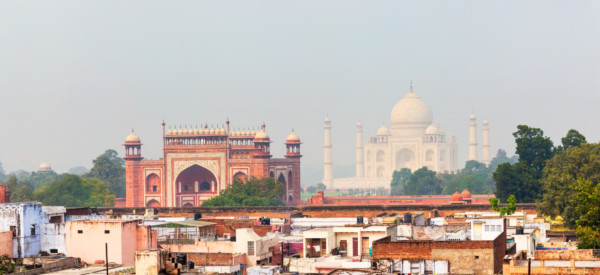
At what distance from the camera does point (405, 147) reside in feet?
438

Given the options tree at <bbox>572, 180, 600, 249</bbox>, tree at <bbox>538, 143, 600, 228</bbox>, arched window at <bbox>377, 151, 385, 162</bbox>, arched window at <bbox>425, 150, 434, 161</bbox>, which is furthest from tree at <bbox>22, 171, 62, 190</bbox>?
tree at <bbox>572, 180, 600, 249</bbox>

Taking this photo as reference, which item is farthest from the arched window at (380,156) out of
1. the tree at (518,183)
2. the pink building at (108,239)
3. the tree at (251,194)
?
the pink building at (108,239)

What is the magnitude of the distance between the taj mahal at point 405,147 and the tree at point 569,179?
267 feet

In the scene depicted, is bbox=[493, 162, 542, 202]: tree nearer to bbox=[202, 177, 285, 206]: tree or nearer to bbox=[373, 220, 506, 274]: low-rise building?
bbox=[202, 177, 285, 206]: tree

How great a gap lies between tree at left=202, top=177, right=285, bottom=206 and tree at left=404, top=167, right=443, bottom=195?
28.9 metres

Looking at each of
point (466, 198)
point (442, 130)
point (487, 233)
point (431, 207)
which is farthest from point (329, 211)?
point (442, 130)

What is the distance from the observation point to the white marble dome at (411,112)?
13550 centimetres

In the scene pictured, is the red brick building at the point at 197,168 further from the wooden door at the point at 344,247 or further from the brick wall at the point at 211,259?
the brick wall at the point at 211,259

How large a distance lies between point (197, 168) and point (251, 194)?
8100mm

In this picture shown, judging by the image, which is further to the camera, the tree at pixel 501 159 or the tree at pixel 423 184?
the tree at pixel 501 159

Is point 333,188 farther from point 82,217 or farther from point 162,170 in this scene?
point 82,217

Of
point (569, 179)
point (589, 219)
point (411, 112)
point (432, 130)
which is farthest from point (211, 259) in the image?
point (411, 112)

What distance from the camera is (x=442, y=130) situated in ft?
444

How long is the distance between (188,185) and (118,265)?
152 ft
